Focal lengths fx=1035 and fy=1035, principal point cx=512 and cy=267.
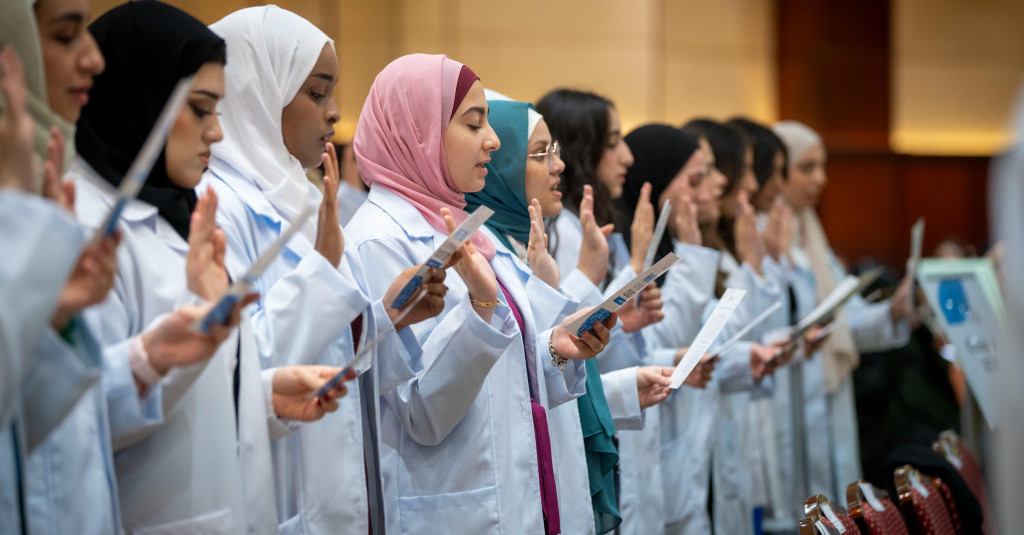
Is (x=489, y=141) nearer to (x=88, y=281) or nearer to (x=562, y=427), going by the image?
(x=562, y=427)

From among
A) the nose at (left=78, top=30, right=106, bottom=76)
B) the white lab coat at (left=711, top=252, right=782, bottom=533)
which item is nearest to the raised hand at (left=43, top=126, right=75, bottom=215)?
the nose at (left=78, top=30, right=106, bottom=76)

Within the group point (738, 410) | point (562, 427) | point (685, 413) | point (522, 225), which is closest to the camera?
point (562, 427)

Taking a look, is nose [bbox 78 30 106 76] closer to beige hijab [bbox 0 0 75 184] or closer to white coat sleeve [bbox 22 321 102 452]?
beige hijab [bbox 0 0 75 184]

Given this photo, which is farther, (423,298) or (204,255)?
(423,298)

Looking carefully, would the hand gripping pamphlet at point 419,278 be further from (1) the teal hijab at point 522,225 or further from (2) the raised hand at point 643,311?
(2) the raised hand at point 643,311

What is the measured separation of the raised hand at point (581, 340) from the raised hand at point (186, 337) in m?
1.08

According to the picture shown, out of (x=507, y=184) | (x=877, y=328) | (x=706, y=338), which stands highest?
(x=507, y=184)

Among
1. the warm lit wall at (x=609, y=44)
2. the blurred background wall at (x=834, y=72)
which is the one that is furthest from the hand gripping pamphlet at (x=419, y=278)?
the blurred background wall at (x=834, y=72)

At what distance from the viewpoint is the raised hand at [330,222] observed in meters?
1.94

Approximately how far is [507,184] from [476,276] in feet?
2.35

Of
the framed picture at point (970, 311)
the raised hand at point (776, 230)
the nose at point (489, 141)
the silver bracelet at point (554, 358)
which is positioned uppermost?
the nose at point (489, 141)

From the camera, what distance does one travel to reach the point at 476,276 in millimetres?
2143

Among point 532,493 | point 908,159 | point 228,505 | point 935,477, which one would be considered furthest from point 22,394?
point 908,159

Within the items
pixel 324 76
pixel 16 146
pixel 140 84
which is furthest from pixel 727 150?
pixel 16 146
